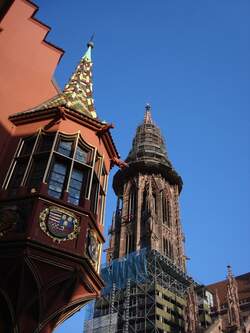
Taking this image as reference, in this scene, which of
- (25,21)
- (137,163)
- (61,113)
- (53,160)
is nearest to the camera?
(53,160)

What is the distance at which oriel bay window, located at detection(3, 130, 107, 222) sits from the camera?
28.6 ft

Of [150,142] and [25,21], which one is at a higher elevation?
[150,142]

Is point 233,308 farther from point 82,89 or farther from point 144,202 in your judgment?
point 82,89

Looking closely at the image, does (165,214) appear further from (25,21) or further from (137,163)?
(25,21)

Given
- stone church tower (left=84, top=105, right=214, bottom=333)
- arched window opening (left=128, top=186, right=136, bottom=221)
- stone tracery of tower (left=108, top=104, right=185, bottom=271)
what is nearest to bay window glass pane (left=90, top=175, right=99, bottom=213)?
stone church tower (left=84, top=105, right=214, bottom=333)

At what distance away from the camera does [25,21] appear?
1345 cm

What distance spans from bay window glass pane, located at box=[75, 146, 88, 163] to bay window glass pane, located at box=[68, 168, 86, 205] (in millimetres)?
315

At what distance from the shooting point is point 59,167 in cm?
917

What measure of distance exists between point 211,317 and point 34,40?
4576 centimetres

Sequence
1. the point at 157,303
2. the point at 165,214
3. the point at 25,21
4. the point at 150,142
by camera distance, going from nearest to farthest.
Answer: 1. the point at 25,21
2. the point at 157,303
3. the point at 165,214
4. the point at 150,142

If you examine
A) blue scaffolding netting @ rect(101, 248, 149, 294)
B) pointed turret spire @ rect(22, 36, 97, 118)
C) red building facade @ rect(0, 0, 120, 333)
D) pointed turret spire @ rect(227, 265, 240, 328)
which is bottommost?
red building facade @ rect(0, 0, 120, 333)

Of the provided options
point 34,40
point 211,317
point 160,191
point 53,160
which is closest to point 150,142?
point 160,191

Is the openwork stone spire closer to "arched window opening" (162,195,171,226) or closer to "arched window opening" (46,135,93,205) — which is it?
"arched window opening" (162,195,171,226)

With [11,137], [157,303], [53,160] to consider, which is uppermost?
[157,303]
